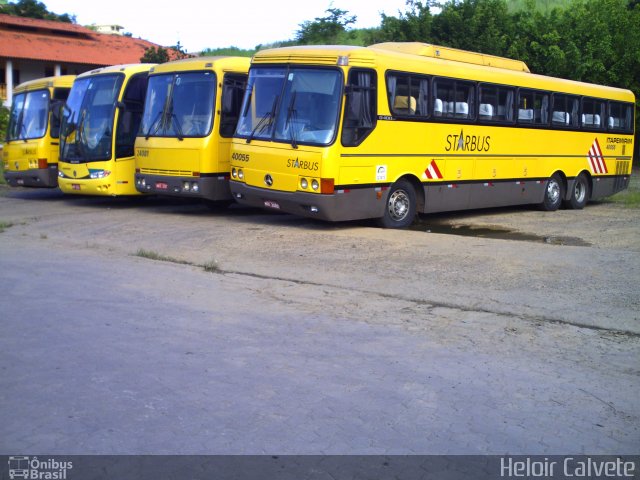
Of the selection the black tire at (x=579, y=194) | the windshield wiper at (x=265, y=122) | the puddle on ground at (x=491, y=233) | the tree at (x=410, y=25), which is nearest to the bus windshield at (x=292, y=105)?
the windshield wiper at (x=265, y=122)

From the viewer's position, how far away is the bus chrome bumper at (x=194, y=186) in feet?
49.9

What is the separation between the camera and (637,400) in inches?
226

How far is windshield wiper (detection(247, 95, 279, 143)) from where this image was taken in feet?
44.9

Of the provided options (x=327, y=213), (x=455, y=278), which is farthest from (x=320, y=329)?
(x=327, y=213)

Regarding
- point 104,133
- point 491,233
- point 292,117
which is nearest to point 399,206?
point 491,233

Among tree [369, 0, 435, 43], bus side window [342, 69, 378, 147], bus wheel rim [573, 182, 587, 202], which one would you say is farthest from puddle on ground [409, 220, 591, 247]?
tree [369, 0, 435, 43]

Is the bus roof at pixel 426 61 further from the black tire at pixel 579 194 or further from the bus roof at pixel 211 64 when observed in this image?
the black tire at pixel 579 194

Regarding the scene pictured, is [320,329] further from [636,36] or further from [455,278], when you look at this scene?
[636,36]

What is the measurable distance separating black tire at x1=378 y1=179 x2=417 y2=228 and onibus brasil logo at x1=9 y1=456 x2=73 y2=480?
10.2m

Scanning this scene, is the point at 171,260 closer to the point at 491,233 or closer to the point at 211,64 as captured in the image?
the point at 211,64

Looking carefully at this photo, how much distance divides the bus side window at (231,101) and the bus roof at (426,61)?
4.33 feet

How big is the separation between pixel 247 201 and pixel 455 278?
547cm

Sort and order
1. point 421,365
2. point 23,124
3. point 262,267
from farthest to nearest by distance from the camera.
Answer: point 23,124, point 262,267, point 421,365

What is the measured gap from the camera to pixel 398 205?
14.5m
